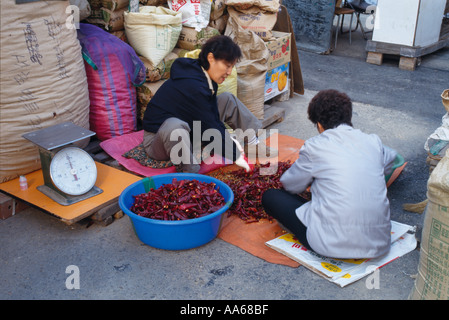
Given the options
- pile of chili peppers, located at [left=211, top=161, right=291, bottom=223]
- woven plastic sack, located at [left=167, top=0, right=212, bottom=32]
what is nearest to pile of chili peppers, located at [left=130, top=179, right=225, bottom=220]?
pile of chili peppers, located at [left=211, top=161, right=291, bottom=223]

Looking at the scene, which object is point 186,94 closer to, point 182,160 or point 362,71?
point 182,160

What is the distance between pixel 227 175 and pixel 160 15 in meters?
1.53

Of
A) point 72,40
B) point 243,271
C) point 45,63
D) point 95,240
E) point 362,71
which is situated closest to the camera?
point 243,271

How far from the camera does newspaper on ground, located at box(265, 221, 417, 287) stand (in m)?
2.59

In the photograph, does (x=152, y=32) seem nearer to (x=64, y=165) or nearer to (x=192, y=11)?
(x=192, y=11)

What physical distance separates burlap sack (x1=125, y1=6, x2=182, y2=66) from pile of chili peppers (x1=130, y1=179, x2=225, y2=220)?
1478mm

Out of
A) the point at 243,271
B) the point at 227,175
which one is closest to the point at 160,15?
the point at 227,175

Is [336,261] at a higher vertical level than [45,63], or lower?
lower

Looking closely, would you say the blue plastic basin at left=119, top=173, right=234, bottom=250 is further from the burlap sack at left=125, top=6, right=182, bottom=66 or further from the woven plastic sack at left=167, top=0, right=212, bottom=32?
the woven plastic sack at left=167, top=0, right=212, bottom=32

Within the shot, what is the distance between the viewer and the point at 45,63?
124 inches

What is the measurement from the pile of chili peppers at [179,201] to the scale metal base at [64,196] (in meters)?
0.33

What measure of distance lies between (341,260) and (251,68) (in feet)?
7.66

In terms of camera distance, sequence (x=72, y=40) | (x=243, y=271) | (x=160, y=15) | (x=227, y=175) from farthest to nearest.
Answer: (x=160, y=15) < (x=227, y=175) < (x=72, y=40) < (x=243, y=271)

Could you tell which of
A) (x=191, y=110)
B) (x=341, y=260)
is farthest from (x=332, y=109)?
(x=191, y=110)
